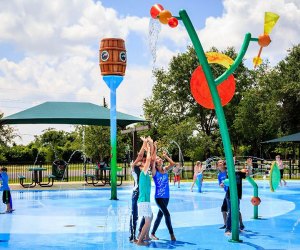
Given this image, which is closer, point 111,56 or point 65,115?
point 111,56

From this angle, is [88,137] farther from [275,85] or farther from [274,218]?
[274,218]

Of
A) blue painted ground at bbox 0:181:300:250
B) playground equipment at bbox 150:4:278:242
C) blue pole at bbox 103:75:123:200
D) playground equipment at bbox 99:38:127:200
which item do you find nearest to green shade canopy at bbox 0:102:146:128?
blue pole at bbox 103:75:123:200

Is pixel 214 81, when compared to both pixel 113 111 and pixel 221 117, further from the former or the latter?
pixel 113 111

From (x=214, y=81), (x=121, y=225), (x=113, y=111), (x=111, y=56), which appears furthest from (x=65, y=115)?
(x=214, y=81)

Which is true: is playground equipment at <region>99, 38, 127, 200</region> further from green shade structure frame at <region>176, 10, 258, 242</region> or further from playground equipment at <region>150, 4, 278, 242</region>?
green shade structure frame at <region>176, 10, 258, 242</region>

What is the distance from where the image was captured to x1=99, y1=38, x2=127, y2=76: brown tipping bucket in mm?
18625

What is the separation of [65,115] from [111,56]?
393 cm

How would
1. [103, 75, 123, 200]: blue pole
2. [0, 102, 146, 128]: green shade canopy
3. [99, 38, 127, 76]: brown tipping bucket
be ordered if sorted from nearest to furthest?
[99, 38, 127, 76]: brown tipping bucket
[103, 75, 123, 200]: blue pole
[0, 102, 146, 128]: green shade canopy

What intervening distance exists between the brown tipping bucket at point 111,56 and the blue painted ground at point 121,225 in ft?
16.0

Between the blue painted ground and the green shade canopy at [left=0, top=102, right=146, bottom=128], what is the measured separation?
11.2ft

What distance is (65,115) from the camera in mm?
21125

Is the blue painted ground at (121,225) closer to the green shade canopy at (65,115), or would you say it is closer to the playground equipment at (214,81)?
the playground equipment at (214,81)

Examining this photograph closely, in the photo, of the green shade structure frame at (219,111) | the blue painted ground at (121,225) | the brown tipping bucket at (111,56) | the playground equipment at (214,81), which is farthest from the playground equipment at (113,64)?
the green shade structure frame at (219,111)

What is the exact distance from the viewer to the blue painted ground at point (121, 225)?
31.0 feet
